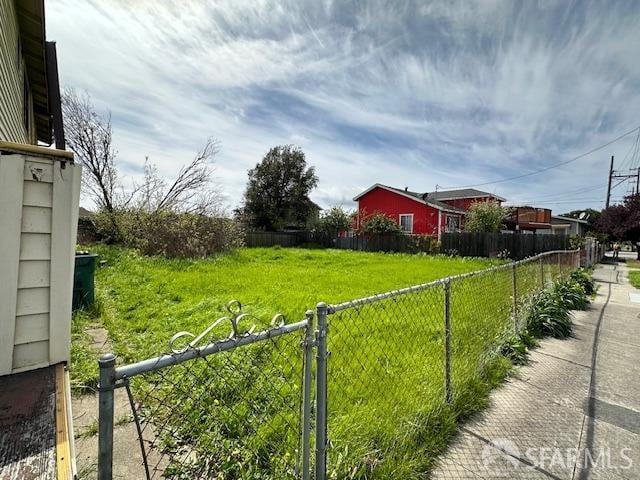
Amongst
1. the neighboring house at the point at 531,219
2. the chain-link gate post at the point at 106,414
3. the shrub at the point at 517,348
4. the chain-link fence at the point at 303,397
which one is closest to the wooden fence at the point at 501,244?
the neighboring house at the point at 531,219

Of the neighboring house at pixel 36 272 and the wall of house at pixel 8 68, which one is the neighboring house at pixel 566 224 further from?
the wall of house at pixel 8 68

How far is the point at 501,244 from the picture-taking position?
15570 mm

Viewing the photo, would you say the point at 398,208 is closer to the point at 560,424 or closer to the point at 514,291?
the point at 514,291

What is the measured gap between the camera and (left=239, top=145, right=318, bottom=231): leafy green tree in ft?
85.7

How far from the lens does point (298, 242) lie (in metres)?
22.4

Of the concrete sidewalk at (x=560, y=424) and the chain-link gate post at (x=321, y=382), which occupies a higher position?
the chain-link gate post at (x=321, y=382)

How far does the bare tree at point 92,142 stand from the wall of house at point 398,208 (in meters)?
15.8

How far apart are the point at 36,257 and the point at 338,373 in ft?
8.13

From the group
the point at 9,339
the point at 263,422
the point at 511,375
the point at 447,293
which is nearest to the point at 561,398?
the point at 511,375

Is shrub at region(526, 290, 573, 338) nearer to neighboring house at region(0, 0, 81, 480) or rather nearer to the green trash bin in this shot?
neighboring house at region(0, 0, 81, 480)

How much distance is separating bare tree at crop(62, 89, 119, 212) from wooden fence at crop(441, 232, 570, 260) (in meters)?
16.4

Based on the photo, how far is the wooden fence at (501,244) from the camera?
14.7m

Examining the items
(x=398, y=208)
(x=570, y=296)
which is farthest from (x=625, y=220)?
(x=570, y=296)

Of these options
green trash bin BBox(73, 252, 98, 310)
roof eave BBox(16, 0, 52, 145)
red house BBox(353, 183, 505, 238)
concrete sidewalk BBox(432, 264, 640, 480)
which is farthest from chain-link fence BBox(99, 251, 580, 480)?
red house BBox(353, 183, 505, 238)
